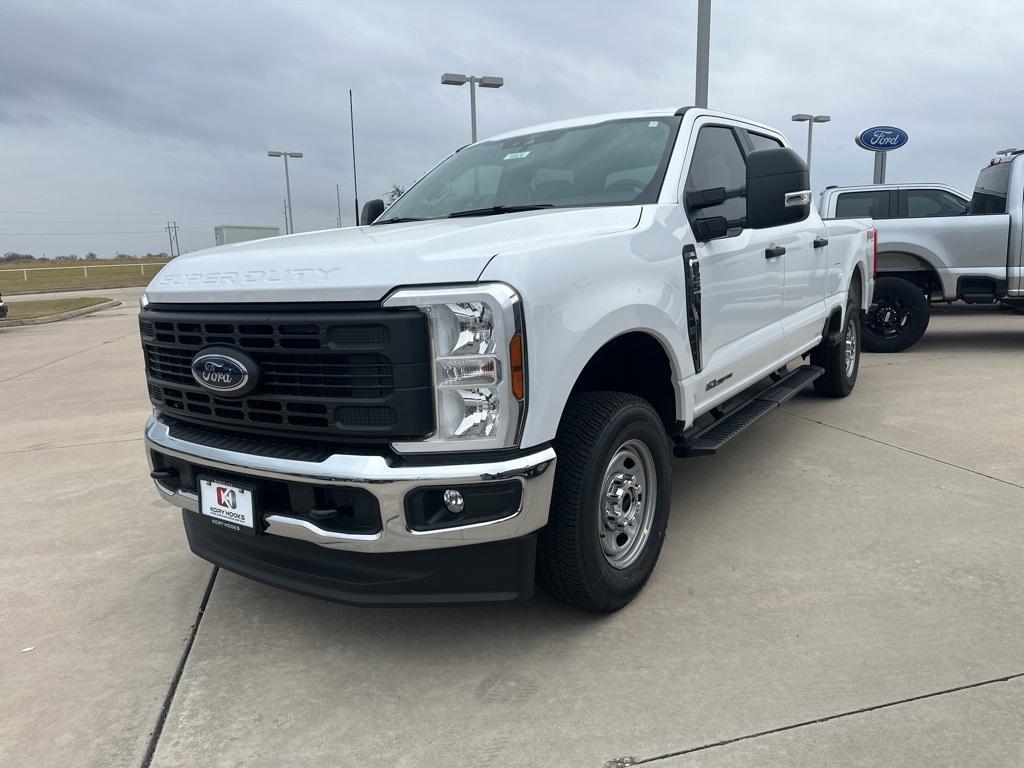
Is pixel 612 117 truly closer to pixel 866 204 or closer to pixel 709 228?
pixel 709 228

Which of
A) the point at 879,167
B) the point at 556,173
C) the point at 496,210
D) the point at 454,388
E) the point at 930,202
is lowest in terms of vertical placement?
the point at 454,388

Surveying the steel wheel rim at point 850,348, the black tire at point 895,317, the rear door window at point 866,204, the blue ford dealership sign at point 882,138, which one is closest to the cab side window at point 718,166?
the steel wheel rim at point 850,348

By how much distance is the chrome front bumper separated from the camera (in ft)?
7.50

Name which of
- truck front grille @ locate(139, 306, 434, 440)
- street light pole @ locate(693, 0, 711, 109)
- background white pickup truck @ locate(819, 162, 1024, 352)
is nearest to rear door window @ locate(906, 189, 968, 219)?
background white pickup truck @ locate(819, 162, 1024, 352)

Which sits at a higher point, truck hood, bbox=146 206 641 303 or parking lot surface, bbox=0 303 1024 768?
truck hood, bbox=146 206 641 303

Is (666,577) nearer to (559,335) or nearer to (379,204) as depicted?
(559,335)

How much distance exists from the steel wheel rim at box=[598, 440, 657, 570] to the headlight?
0.61 m

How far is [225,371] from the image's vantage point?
8.30ft

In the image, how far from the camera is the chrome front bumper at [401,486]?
229cm

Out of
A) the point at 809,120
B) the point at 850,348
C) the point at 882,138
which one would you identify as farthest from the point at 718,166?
the point at 809,120

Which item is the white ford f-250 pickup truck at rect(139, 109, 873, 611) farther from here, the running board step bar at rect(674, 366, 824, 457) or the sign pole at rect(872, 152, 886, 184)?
the sign pole at rect(872, 152, 886, 184)

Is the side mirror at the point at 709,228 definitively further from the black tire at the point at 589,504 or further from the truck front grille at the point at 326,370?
the truck front grille at the point at 326,370

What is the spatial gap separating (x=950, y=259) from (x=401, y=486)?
8.05m

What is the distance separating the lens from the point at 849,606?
2.91m
